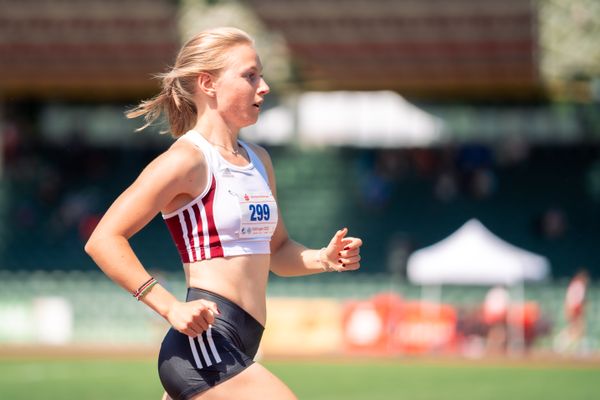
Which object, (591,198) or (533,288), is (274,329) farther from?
(591,198)

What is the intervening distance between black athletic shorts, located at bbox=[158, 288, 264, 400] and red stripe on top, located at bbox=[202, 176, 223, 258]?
152 millimetres

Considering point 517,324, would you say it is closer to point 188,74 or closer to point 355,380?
point 355,380

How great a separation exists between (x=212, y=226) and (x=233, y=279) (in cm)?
21

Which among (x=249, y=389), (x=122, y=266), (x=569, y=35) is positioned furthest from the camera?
(x=569, y=35)

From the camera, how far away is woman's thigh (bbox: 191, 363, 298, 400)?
14.2ft

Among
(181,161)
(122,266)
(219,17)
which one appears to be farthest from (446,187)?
(122,266)

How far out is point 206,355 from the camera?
439cm

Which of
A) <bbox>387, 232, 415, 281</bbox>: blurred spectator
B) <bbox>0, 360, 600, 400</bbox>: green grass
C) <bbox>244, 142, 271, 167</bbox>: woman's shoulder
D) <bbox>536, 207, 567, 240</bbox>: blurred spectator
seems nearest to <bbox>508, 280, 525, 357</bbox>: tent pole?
<bbox>0, 360, 600, 400</bbox>: green grass

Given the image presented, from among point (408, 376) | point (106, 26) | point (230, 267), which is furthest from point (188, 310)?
point (106, 26)

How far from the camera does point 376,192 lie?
101 ft

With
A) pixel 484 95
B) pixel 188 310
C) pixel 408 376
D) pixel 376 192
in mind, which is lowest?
pixel 408 376

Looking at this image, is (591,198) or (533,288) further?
(591,198)

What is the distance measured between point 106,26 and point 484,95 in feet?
32.7

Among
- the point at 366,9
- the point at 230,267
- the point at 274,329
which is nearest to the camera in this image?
the point at 230,267
